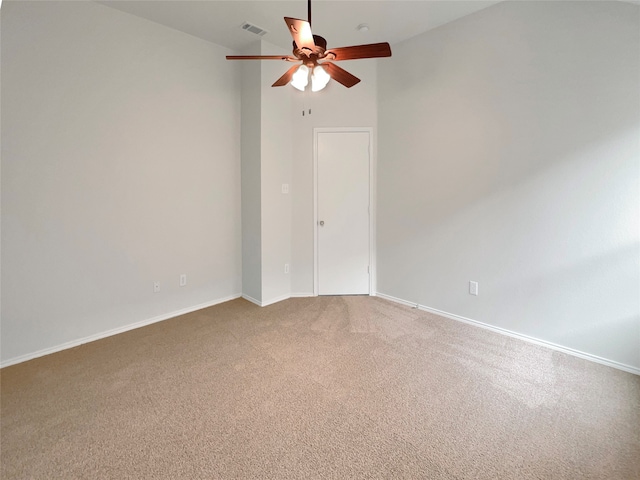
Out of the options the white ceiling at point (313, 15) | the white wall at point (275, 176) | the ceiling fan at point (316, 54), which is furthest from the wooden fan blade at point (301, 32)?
the white wall at point (275, 176)

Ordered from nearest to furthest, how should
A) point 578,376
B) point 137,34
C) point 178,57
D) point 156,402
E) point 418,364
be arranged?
point 156,402 → point 578,376 → point 418,364 → point 137,34 → point 178,57

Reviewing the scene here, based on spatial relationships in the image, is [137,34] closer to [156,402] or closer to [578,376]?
[156,402]

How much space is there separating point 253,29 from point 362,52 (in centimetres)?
193

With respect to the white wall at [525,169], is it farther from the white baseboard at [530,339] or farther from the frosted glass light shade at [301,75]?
the frosted glass light shade at [301,75]

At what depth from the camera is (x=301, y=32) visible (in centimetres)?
180

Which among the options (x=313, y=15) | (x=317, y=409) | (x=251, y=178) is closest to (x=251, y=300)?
(x=251, y=178)

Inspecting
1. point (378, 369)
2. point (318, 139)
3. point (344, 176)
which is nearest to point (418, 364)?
point (378, 369)

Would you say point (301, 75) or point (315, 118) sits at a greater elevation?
point (315, 118)

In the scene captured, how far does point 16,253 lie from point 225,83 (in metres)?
2.60

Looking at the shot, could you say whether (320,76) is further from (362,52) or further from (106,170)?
(106,170)

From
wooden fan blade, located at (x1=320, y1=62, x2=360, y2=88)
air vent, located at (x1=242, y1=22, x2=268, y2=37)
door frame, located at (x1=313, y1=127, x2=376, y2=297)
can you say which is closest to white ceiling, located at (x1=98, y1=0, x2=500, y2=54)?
air vent, located at (x1=242, y1=22, x2=268, y2=37)

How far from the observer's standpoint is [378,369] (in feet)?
7.91

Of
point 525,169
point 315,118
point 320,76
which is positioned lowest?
point 525,169

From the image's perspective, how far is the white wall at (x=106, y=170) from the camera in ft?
8.20
